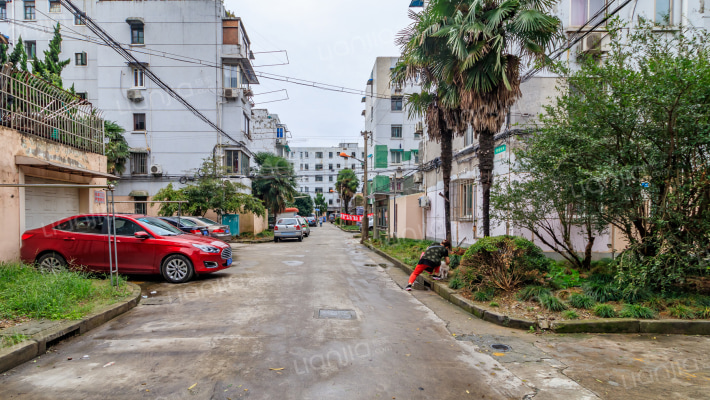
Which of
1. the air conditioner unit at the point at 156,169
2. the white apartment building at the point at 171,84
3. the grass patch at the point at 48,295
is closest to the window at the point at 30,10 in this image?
the white apartment building at the point at 171,84

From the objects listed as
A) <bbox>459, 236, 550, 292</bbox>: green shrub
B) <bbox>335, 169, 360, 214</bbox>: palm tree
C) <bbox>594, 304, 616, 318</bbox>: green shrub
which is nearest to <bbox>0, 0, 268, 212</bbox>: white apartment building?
<bbox>459, 236, 550, 292</bbox>: green shrub

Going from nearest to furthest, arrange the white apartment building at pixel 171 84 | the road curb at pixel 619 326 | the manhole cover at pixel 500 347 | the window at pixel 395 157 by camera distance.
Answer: the manhole cover at pixel 500 347
the road curb at pixel 619 326
the white apartment building at pixel 171 84
the window at pixel 395 157

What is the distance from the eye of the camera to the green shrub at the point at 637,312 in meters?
6.12

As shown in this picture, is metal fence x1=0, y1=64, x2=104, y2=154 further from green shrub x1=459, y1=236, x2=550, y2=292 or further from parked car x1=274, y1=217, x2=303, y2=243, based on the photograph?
parked car x1=274, y1=217, x2=303, y2=243

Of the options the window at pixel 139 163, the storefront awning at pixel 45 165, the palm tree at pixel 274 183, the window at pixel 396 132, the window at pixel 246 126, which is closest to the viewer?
the storefront awning at pixel 45 165

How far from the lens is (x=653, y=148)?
6668 mm

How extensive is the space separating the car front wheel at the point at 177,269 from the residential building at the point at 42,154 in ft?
7.25

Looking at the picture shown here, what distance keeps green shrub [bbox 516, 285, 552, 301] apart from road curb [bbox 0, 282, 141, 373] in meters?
6.80

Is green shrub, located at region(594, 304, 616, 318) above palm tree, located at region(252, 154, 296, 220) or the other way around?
the other way around

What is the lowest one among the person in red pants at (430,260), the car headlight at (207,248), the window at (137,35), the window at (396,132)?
the person in red pants at (430,260)

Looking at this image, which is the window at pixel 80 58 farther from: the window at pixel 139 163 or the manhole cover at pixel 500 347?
the manhole cover at pixel 500 347

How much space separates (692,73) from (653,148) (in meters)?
1.21

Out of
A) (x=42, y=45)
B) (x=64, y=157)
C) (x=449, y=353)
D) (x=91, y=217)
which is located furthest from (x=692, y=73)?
(x=42, y=45)

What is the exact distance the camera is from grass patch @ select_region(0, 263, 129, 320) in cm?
582
